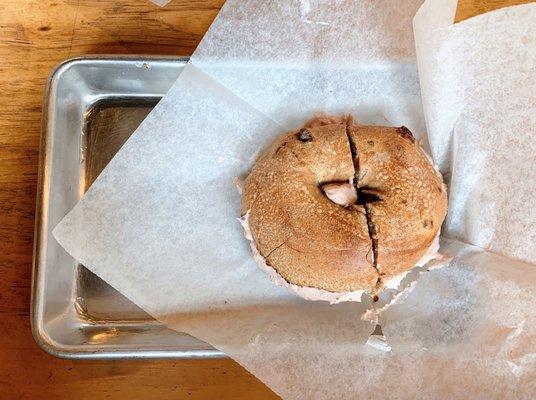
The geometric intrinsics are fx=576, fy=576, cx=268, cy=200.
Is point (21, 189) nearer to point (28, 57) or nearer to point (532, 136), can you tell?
point (28, 57)

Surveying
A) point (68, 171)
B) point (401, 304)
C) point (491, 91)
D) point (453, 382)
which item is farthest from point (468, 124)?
point (68, 171)

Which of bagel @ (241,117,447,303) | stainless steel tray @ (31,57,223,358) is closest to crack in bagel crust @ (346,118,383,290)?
bagel @ (241,117,447,303)

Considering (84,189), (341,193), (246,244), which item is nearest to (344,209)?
(341,193)

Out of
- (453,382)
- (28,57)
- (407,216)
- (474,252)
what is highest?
(28,57)

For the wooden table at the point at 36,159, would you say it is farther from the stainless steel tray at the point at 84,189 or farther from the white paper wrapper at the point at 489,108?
the white paper wrapper at the point at 489,108

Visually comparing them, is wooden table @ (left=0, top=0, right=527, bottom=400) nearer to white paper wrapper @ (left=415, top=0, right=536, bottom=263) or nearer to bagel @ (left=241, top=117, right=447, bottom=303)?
white paper wrapper @ (left=415, top=0, right=536, bottom=263)

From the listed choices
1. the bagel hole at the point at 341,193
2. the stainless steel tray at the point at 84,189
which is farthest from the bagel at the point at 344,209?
the stainless steel tray at the point at 84,189

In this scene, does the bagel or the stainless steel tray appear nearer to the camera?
the bagel
